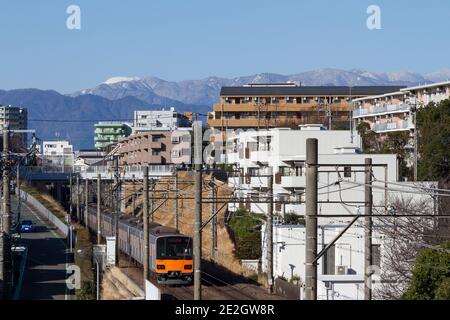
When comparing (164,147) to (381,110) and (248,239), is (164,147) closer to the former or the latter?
(381,110)

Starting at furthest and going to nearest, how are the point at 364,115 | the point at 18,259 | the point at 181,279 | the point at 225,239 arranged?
the point at 364,115
the point at 225,239
the point at 18,259
the point at 181,279

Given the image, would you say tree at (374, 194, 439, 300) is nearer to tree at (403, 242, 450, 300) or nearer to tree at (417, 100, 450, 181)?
tree at (403, 242, 450, 300)

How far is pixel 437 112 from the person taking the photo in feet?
115

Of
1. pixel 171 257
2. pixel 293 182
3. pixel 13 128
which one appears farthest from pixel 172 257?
pixel 13 128

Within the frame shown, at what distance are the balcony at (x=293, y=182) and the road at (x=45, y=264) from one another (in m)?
A: 7.93

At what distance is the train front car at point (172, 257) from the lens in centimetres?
2203

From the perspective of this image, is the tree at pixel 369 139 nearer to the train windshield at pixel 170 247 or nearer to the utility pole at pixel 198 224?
the train windshield at pixel 170 247

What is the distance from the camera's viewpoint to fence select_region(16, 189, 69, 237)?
39844 millimetres

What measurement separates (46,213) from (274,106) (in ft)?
66.6

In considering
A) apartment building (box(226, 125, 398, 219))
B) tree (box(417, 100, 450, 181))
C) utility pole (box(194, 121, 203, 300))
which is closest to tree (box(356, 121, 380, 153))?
apartment building (box(226, 125, 398, 219))

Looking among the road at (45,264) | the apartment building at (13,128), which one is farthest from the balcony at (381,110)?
the apartment building at (13,128)
